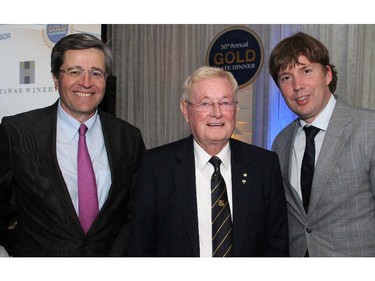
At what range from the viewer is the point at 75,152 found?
6.39 feet

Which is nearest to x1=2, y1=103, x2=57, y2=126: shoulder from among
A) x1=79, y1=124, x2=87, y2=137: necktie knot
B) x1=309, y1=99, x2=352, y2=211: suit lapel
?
x1=79, y1=124, x2=87, y2=137: necktie knot

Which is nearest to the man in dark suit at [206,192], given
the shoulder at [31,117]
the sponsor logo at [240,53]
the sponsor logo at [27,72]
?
the shoulder at [31,117]

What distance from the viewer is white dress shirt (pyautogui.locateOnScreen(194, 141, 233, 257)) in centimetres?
179

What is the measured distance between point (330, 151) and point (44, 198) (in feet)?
4.28

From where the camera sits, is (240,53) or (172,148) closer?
(172,148)

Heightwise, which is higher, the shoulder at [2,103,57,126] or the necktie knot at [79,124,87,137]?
the shoulder at [2,103,57,126]

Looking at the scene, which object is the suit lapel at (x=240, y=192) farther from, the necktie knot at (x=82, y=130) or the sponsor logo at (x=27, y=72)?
the sponsor logo at (x=27, y=72)

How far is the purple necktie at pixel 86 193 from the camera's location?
6.20 feet

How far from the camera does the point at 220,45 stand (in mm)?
5660

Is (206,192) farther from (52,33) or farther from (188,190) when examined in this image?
(52,33)

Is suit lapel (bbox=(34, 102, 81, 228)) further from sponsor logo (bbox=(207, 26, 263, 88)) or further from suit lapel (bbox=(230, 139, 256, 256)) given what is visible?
sponsor logo (bbox=(207, 26, 263, 88))

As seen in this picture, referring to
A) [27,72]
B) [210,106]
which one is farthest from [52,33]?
[210,106]

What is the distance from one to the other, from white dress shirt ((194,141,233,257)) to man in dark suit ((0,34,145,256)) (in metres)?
0.39
